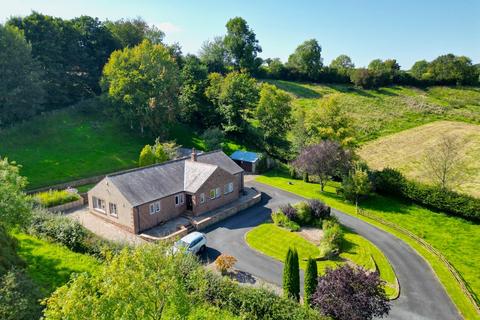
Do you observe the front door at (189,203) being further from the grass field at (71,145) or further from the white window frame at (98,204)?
the grass field at (71,145)

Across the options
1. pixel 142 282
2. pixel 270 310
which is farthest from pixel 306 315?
pixel 142 282

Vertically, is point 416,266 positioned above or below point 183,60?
below

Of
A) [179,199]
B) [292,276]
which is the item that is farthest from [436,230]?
[179,199]

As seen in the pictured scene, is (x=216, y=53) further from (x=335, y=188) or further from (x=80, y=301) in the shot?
(x=80, y=301)

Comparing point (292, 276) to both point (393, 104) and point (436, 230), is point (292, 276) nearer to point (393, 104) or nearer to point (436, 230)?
point (436, 230)

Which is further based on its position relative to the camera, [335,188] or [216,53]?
[216,53]

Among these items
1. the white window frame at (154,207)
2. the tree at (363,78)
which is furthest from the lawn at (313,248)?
the tree at (363,78)
